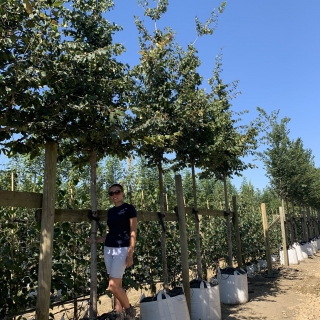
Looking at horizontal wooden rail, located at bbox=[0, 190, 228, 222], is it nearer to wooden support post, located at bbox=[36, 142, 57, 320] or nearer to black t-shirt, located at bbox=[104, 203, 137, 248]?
wooden support post, located at bbox=[36, 142, 57, 320]

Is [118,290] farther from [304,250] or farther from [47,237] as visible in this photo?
[304,250]

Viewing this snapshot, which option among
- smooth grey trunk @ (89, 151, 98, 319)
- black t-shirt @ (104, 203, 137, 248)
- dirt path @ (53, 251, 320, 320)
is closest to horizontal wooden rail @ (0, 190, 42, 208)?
smooth grey trunk @ (89, 151, 98, 319)

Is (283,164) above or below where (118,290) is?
above

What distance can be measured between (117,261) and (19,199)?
3.87 feet

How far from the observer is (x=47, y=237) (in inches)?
123

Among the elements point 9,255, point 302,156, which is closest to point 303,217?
point 302,156

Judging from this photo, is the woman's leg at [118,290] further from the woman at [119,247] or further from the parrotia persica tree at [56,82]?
the parrotia persica tree at [56,82]

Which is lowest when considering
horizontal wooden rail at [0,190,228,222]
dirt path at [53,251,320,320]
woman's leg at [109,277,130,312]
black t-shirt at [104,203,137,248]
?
dirt path at [53,251,320,320]

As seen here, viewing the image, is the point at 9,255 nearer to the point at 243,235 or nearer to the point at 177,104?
the point at 177,104

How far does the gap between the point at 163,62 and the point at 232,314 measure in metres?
4.15

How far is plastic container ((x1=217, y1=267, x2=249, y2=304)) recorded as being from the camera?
6629mm

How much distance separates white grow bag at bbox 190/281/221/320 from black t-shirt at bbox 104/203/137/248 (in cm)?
219

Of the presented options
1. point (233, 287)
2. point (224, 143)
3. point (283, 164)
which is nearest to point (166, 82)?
point (224, 143)

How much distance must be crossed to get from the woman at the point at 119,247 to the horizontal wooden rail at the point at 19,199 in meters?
0.85
